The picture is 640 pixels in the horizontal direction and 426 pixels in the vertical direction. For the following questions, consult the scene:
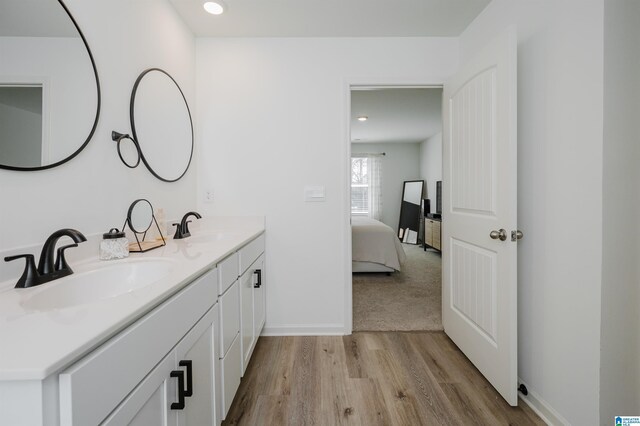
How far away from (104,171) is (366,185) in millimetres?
6234

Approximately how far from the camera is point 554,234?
4.54 ft

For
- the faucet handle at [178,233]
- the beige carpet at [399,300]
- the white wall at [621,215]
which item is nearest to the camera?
the white wall at [621,215]

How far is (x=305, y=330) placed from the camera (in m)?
2.31

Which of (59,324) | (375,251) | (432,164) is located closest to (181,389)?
(59,324)

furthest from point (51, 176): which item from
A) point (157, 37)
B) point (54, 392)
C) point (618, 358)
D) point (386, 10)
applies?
point (618, 358)

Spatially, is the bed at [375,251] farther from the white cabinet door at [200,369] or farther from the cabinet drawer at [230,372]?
the white cabinet door at [200,369]

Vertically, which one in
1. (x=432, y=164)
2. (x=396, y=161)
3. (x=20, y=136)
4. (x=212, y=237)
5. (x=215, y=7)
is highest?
(x=215, y=7)

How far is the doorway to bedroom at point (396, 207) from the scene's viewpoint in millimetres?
2842

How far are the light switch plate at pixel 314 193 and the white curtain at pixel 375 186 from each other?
16.1 feet

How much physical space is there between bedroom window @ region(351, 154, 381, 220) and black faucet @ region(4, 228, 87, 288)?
20.7 feet

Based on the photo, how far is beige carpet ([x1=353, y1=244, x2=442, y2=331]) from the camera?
8.14 feet

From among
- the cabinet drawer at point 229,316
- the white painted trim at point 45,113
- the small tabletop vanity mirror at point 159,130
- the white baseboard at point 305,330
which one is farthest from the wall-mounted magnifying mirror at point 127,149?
the white baseboard at point 305,330

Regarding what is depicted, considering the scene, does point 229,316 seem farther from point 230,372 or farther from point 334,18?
point 334,18

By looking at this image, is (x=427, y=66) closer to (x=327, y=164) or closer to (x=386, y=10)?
(x=386, y=10)
